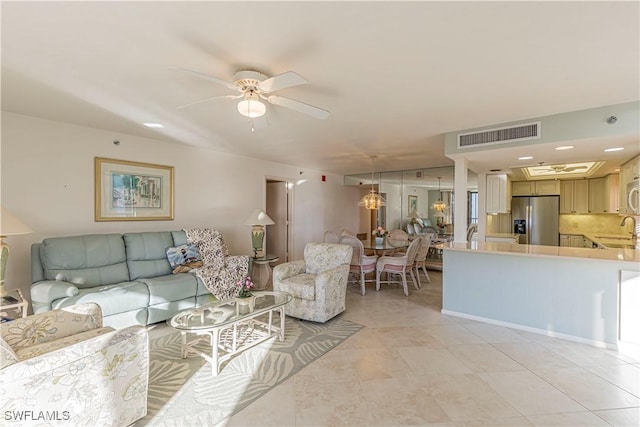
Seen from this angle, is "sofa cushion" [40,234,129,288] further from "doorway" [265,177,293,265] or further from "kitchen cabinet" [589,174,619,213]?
"kitchen cabinet" [589,174,619,213]

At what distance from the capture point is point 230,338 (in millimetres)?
2998

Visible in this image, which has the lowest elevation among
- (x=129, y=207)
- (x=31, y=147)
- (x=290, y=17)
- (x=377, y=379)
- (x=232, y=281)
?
(x=377, y=379)

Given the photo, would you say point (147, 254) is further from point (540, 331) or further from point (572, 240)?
point (572, 240)

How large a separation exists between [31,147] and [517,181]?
8531 millimetres

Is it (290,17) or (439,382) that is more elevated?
(290,17)

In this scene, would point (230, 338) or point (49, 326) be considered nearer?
point (49, 326)

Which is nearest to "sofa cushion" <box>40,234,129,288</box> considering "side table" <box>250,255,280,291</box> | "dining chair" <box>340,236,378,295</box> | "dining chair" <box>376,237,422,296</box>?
"side table" <box>250,255,280,291</box>

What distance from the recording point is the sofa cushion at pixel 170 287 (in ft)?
10.6

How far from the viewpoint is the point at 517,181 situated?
22.2 feet

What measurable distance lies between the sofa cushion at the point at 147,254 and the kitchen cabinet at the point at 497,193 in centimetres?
559

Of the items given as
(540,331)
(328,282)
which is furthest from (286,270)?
(540,331)

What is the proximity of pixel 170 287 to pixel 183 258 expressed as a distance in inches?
26.1

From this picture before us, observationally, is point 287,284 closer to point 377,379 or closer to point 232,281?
point 232,281

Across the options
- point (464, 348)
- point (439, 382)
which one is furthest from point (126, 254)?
point (464, 348)
